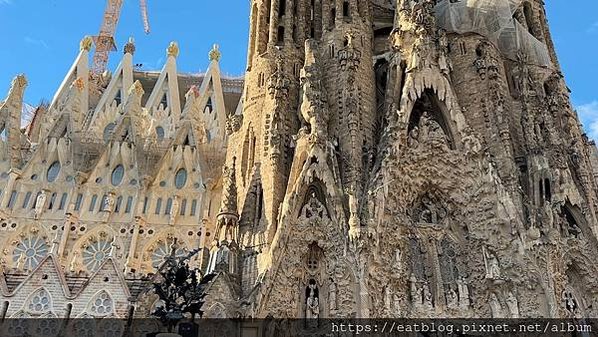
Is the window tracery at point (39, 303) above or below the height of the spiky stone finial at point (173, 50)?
below

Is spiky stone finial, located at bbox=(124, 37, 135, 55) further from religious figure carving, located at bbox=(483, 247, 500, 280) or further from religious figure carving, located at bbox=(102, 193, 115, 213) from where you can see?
religious figure carving, located at bbox=(483, 247, 500, 280)

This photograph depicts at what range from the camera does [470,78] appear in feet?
65.8

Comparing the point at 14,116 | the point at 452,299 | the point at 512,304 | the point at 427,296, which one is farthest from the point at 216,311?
the point at 14,116

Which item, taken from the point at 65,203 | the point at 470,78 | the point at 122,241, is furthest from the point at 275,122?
the point at 65,203

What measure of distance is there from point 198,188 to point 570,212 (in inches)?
549

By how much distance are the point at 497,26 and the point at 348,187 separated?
33.3ft

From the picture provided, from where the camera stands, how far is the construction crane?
139 ft

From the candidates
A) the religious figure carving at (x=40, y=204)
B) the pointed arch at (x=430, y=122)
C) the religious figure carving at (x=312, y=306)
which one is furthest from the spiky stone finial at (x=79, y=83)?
the religious figure carving at (x=312, y=306)

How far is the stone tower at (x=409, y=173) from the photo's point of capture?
1519 centimetres

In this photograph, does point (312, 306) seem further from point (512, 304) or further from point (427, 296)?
point (512, 304)

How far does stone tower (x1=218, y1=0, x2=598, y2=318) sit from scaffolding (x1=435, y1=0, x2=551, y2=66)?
8cm

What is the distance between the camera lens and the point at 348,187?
54.0 ft

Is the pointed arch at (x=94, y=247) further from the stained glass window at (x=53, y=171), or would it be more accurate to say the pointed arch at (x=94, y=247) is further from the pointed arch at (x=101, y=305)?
the pointed arch at (x=101, y=305)

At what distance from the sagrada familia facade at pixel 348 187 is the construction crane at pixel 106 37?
17.5m
